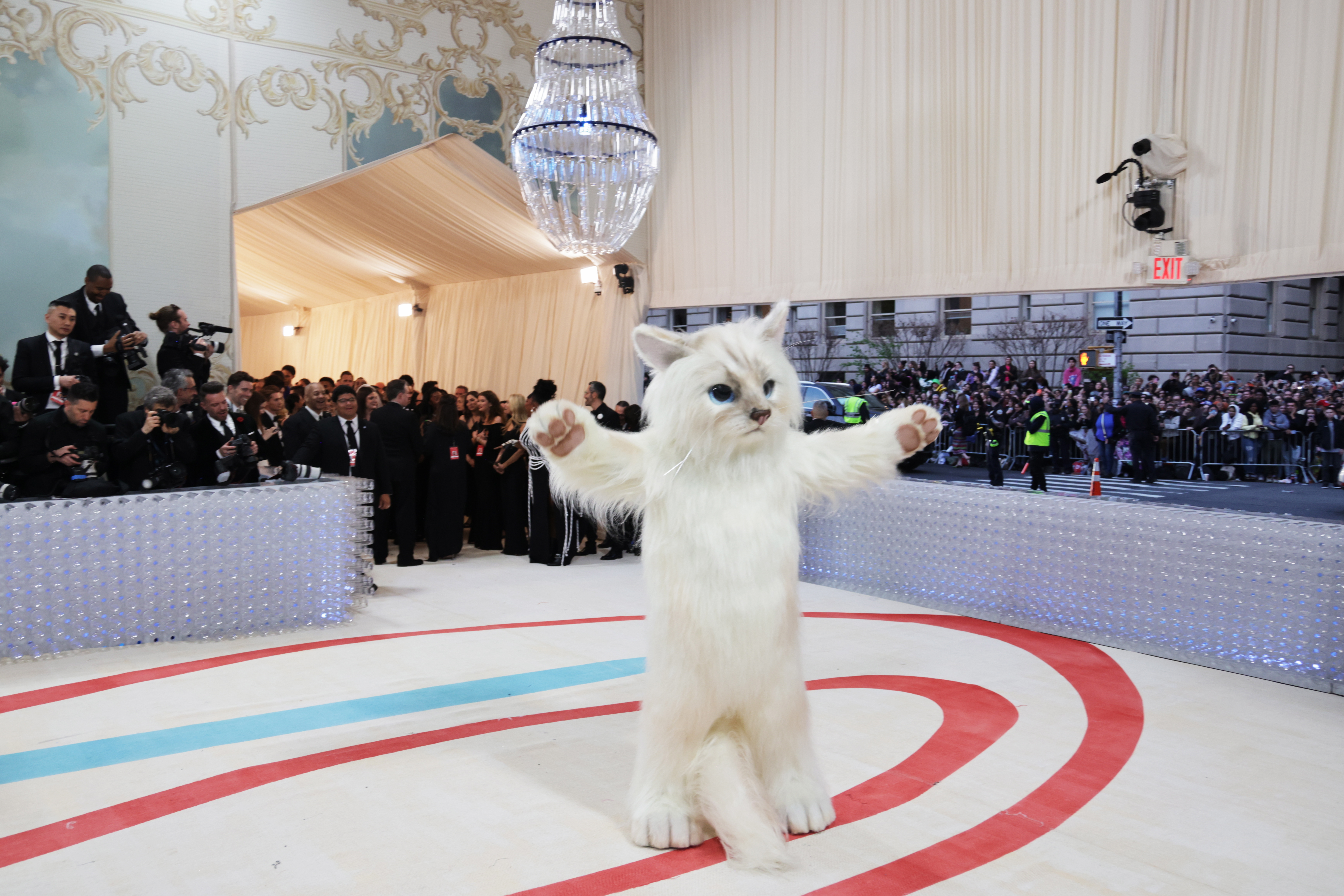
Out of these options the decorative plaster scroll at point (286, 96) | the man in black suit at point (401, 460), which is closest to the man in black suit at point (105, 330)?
the man in black suit at point (401, 460)

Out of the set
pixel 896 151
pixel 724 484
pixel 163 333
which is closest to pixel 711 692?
pixel 724 484

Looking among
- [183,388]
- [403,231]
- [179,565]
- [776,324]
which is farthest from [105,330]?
[776,324]

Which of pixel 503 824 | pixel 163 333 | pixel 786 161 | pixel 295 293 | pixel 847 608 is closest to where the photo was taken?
pixel 503 824

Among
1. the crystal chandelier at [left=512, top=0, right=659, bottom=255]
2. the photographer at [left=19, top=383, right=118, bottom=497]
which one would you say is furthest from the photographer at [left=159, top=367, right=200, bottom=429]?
the crystal chandelier at [left=512, top=0, right=659, bottom=255]

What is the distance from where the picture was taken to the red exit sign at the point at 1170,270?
5.64 m

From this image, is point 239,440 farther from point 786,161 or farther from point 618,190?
point 786,161

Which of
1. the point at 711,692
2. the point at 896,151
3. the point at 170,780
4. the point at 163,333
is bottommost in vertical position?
the point at 170,780

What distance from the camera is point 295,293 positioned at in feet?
44.2

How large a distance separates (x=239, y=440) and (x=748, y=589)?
3.97 meters

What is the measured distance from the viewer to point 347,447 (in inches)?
257

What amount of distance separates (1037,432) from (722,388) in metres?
4.37

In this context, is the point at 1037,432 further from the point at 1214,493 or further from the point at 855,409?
the point at 855,409

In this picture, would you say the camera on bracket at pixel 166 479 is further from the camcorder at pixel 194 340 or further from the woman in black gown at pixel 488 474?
the woman in black gown at pixel 488 474

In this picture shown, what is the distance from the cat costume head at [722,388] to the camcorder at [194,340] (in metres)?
5.26
